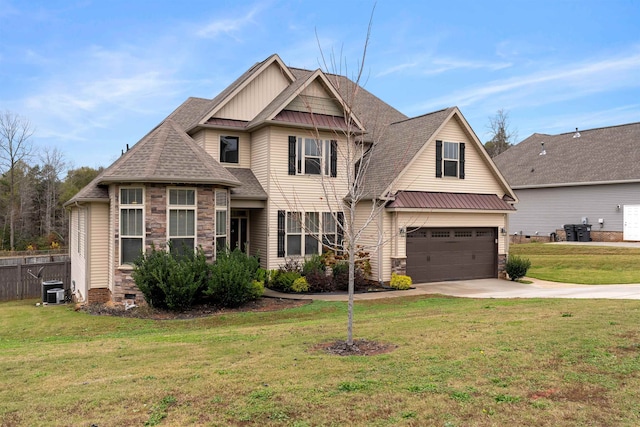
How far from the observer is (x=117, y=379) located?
6355 mm

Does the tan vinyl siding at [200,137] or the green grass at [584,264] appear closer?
the tan vinyl siding at [200,137]

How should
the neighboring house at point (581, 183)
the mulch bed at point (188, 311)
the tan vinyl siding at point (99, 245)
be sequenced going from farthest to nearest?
the neighboring house at point (581, 183), the tan vinyl siding at point (99, 245), the mulch bed at point (188, 311)

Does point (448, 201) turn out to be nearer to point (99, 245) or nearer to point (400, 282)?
point (400, 282)

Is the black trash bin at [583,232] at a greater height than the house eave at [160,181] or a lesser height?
lesser

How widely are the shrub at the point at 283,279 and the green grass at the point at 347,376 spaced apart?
615cm

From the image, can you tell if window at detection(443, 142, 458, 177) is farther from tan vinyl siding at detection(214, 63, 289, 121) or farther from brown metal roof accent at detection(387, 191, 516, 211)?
tan vinyl siding at detection(214, 63, 289, 121)

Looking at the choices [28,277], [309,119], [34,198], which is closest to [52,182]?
[34,198]

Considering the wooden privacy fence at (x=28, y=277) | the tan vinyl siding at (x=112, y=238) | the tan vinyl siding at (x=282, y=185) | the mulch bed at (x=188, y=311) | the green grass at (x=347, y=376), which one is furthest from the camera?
the wooden privacy fence at (x=28, y=277)

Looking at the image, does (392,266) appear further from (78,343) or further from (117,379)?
(117,379)

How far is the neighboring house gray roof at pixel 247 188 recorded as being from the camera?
17.0m

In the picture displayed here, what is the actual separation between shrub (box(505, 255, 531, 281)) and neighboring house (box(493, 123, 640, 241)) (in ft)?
46.4

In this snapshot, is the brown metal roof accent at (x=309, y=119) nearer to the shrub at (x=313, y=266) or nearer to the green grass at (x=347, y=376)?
the shrub at (x=313, y=266)

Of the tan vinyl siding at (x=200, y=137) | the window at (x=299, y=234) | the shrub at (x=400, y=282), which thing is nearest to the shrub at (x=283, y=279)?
the window at (x=299, y=234)

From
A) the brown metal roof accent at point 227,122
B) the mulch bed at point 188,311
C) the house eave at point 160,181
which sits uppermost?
the brown metal roof accent at point 227,122
